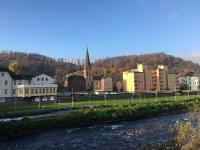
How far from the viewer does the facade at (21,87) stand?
72188 millimetres

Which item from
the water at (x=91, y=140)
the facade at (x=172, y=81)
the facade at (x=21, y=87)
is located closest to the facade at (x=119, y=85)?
the facade at (x=172, y=81)

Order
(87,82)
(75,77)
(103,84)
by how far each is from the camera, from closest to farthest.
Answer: (75,77) < (87,82) < (103,84)

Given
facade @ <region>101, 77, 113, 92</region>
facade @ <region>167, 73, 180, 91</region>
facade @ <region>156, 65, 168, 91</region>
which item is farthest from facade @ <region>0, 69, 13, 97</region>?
facade @ <region>167, 73, 180, 91</region>

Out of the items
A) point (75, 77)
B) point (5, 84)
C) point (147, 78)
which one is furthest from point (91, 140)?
point (147, 78)

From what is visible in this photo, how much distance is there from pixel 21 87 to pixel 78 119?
111 feet

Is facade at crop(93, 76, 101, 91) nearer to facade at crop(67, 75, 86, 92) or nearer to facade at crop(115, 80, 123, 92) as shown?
facade at crop(115, 80, 123, 92)

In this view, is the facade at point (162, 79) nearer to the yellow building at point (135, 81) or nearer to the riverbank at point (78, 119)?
the yellow building at point (135, 81)

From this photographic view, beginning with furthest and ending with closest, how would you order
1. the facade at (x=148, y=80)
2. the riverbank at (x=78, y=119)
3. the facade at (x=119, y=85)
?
the facade at (x=119, y=85), the facade at (x=148, y=80), the riverbank at (x=78, y=119)

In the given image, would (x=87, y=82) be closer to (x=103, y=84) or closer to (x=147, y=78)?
(x=103, y=84)

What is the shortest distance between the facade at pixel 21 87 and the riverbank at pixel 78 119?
28.6 m

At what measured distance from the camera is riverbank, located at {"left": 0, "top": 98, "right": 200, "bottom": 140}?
36.9m

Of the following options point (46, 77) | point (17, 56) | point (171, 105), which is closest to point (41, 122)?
point (171, 105)

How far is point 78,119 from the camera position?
146ft

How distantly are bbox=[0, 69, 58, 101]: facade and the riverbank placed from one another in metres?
28.6
